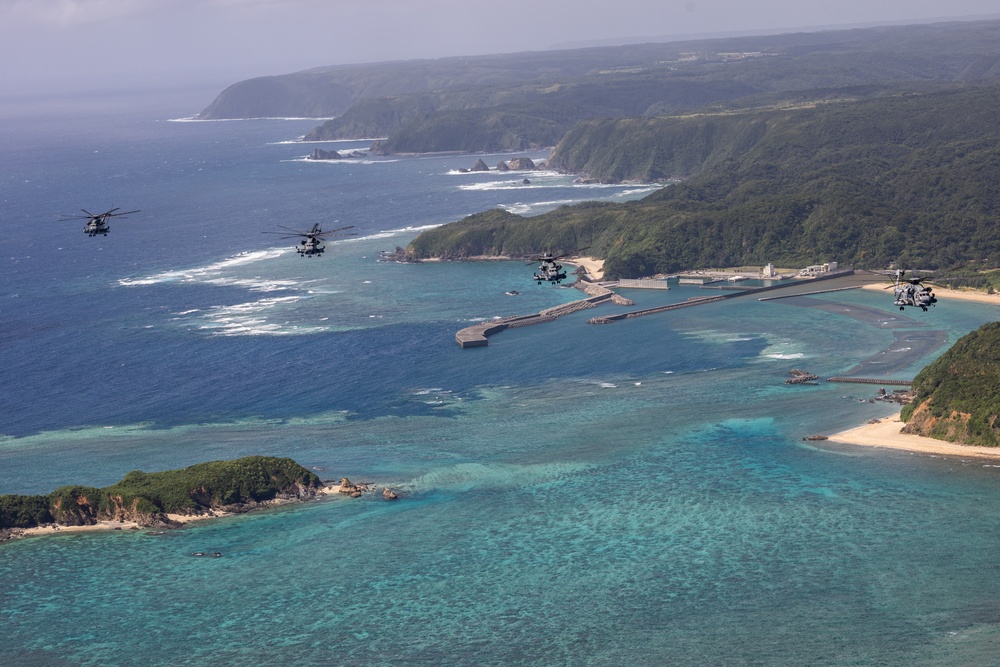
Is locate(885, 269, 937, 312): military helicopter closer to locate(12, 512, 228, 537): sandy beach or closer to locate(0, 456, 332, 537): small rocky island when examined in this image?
locate(0, 456, 332, 537): small rocky island

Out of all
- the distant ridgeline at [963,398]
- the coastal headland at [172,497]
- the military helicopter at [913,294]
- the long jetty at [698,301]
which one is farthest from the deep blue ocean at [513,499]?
the military helicopter at [913,294]

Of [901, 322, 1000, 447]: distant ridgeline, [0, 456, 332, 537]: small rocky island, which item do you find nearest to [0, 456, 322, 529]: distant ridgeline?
[0, 456, 332, 537]: small rocky island

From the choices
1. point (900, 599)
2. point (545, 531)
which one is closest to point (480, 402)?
point (545, 531)

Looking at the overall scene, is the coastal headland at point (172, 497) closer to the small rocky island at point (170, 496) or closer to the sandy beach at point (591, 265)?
the small rocky island at point (170, 496)

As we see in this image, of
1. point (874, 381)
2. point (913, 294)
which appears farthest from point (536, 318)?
point (913, 294)

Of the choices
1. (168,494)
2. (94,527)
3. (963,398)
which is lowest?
(94,527)

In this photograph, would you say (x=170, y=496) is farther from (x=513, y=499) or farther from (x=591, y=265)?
(x=591, y=265)
